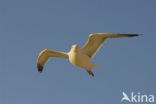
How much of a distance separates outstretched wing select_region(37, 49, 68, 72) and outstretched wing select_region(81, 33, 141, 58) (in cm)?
81

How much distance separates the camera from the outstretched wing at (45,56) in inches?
569

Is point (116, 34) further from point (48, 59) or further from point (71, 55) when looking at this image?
point (48, 59)

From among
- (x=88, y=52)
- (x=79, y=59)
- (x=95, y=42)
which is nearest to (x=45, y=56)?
(x=88, y=52)

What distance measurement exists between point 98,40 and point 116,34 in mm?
742

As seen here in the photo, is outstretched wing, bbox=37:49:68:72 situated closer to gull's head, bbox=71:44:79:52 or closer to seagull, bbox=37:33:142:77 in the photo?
seagull, bbox=37:33:142:77

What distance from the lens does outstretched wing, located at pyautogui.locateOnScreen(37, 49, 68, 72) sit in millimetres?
14450

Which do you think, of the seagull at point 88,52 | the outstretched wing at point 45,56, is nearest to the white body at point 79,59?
the seagull at point 88,52

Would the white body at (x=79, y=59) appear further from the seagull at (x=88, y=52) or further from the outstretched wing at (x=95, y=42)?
the outstretched wing at (x=95, y=42)

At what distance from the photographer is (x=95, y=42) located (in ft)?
45.4

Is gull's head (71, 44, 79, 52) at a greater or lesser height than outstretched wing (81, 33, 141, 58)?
lesser

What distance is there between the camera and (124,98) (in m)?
14.6

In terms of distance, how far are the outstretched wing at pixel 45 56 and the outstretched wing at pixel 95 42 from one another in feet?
2.67

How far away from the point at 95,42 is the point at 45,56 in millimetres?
2226

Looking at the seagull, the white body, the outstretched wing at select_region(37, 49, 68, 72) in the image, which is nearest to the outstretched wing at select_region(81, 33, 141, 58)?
the seagull
